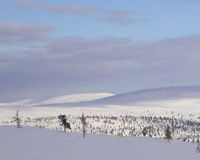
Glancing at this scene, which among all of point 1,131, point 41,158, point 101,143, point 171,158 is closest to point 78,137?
point 101,143

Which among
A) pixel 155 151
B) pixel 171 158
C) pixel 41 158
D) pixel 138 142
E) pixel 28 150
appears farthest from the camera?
pixel 138 142

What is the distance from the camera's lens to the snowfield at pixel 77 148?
39.9 metres

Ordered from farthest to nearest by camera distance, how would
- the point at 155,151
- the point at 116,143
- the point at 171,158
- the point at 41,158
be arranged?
the point at 116,143, the point at 155,151, the point at 171,158, the point at 41,158

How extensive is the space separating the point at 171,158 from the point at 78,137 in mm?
12670

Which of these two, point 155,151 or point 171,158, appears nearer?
point 171,158

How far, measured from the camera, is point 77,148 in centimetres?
4584

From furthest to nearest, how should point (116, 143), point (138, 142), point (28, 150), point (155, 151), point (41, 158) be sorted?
point (138, 142) < point (116, 143) < point (155, 151) < point (28, 150) < point (41, 158)

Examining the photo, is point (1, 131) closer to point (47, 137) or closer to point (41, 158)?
point (47, 137)

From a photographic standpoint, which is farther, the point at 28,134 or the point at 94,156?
the point at 28,134

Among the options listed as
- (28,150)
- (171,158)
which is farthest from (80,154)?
(171,158)

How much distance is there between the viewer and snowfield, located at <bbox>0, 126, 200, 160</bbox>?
39.9m

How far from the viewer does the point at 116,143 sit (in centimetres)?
5328

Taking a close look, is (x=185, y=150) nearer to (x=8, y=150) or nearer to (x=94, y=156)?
(x=94, y=156)

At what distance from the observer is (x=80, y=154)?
4178 centimetres
